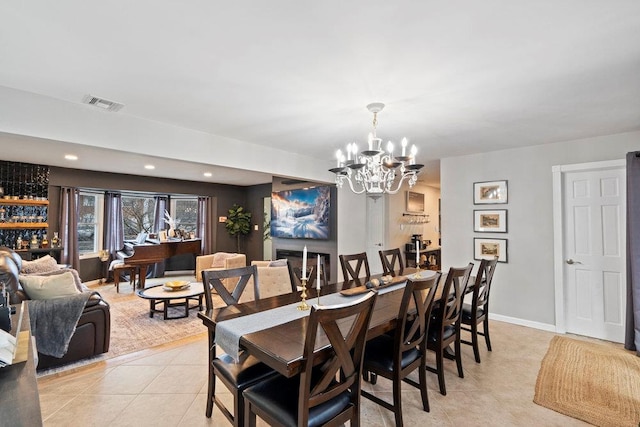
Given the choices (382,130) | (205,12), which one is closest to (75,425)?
(205,12)

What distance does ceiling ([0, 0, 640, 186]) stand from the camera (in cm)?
154

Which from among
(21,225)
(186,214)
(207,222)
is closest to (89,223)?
(21,225)

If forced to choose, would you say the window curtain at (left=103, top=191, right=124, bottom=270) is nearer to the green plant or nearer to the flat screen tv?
the green plant

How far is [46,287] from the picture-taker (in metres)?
2.86

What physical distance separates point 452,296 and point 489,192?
2.41 meters

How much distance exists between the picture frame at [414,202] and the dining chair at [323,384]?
19.2 ft

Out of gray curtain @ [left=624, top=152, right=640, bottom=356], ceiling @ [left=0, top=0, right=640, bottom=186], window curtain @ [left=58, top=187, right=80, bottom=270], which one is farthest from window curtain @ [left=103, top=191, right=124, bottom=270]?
gray curtain @ [left=624, top=152, right=640, bottom=356]

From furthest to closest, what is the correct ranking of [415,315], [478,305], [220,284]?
1. [478,305]
2. [220,284]
3. [415,315]

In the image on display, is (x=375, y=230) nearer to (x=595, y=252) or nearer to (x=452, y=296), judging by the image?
(x=595, y=252)

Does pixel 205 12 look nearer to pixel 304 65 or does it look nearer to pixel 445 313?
pixel 304 65

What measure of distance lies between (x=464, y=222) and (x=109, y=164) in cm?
636

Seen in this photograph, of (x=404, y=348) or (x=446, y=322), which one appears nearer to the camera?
(x=404, y=348)

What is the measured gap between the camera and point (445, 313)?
98.3 inches

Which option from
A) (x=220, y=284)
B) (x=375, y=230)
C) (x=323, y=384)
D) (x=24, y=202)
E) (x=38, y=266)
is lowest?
(x=323, y=384)
